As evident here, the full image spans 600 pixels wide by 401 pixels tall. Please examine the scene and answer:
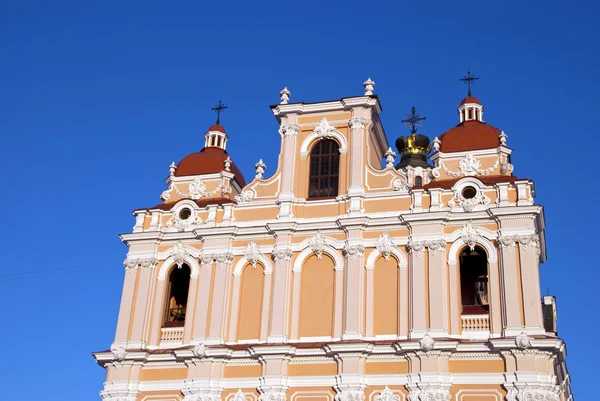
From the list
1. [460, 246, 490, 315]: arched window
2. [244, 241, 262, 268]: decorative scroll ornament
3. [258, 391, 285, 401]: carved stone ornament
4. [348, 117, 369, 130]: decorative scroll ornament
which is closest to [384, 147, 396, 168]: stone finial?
[348, 117, 369, 130]: decorative scroll ornament

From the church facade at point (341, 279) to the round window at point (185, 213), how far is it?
0.64 feet

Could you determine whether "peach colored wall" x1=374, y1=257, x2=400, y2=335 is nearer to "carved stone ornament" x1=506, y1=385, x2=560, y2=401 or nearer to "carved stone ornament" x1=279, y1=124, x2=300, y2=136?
"carved stone ornament" x1=506, y1=385, x2=560, y2=401

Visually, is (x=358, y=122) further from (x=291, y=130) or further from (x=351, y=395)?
(x=351, y=395)

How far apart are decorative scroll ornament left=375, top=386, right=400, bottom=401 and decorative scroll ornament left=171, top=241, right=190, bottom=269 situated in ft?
28.4

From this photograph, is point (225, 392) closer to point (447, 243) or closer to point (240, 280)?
point (240, 280)

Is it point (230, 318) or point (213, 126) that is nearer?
point (230, 318)

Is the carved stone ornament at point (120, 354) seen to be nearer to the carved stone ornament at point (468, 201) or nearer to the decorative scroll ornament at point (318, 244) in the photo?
the decorative scroll ornament at point (318, 244)

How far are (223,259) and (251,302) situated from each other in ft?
6.01

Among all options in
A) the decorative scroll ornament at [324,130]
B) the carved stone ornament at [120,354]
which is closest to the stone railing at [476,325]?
the decorative scroll ornament at [324,130]

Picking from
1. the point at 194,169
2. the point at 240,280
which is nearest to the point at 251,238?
the point at 240,280

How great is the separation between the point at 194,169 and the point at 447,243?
10409 mm

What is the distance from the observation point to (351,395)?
80.6 feet

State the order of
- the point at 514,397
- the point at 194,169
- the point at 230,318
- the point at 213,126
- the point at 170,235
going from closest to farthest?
1. the point at 514,397
2. the point at 230,318
3. the point at 170,235
4. the point at 194,169
5. the point at 213,126

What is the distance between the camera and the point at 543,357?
23.6 m
